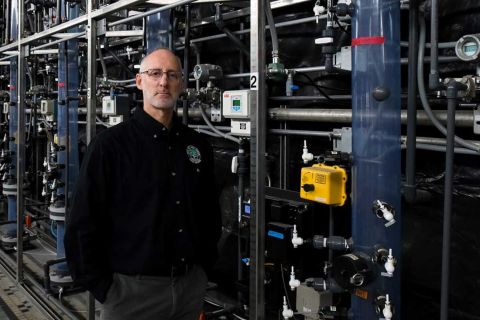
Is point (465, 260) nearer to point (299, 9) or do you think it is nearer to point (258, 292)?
point (258, 292)

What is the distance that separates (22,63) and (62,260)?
137 centimetres

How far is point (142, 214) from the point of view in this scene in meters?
1.56

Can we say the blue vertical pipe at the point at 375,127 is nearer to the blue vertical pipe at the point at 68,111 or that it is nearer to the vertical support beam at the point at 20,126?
the blue vertical pipe at the point at 68,111

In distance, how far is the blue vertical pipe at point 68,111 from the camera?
332 centimetres

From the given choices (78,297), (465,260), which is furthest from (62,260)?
(465,260)

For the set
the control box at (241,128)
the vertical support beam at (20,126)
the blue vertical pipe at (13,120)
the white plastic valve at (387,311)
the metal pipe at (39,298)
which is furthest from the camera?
the blue vertical pipe at (13,120)

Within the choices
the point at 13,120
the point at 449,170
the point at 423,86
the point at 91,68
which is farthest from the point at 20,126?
the point at 449,170

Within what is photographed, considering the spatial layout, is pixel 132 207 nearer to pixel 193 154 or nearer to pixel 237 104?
pixel 193 154

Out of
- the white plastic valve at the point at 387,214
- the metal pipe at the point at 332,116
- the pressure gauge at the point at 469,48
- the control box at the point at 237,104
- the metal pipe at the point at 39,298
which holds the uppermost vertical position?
the pressure gauge at the point at 469,48

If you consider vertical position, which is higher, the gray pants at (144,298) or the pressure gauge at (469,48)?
the pressure gauge at (469,48)

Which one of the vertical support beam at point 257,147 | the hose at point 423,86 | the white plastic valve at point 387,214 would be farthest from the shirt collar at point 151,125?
the hose at point 423,86

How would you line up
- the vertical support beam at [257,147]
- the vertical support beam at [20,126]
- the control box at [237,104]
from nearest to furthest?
the vertical support beam at [257,147], the control box at [237,104], the vertical support beam at [20,126]

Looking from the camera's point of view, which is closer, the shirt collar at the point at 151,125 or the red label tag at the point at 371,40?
the red label tag at the point at 371,40

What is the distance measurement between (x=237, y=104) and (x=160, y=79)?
0.65 m
